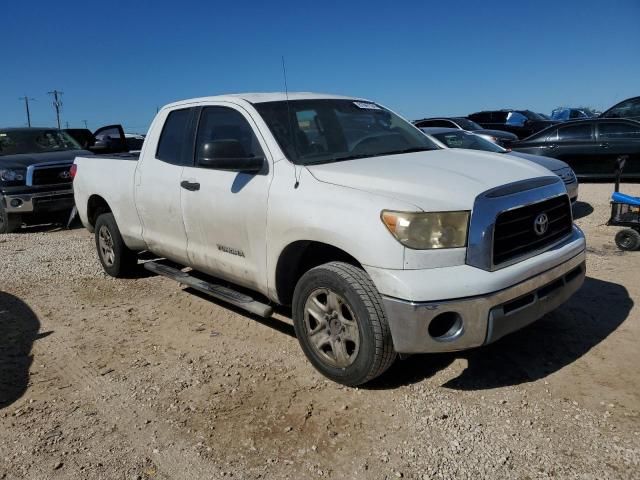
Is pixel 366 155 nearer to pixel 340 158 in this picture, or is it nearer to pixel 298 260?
pixel 340 158

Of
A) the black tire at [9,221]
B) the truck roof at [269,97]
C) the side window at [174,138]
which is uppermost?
the truck roof at [269,97]

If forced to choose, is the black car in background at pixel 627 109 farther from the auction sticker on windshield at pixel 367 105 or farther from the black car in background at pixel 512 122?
the auction sticker on windshield at pixel 367 105

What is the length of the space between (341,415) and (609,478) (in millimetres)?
1384

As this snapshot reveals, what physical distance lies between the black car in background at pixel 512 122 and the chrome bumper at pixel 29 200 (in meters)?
15.8

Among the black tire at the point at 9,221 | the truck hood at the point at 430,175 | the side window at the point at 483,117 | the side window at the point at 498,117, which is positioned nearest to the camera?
the truck hood at the point at 430,175

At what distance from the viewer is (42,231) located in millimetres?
9945

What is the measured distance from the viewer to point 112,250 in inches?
238

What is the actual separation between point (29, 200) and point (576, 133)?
34.8ft

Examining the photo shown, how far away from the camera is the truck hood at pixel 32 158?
9523 mm

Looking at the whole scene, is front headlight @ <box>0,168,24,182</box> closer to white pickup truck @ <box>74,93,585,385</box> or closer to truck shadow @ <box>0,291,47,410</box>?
truck shadow @ <box>0,291,47,410</box>

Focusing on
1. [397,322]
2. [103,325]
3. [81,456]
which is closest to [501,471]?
[397,322]

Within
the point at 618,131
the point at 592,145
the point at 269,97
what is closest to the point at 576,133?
the point at 592,145

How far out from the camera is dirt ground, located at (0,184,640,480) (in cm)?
276

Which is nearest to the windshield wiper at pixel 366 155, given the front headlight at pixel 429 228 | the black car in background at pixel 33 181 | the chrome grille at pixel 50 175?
the front headlight at pixel 429 228
